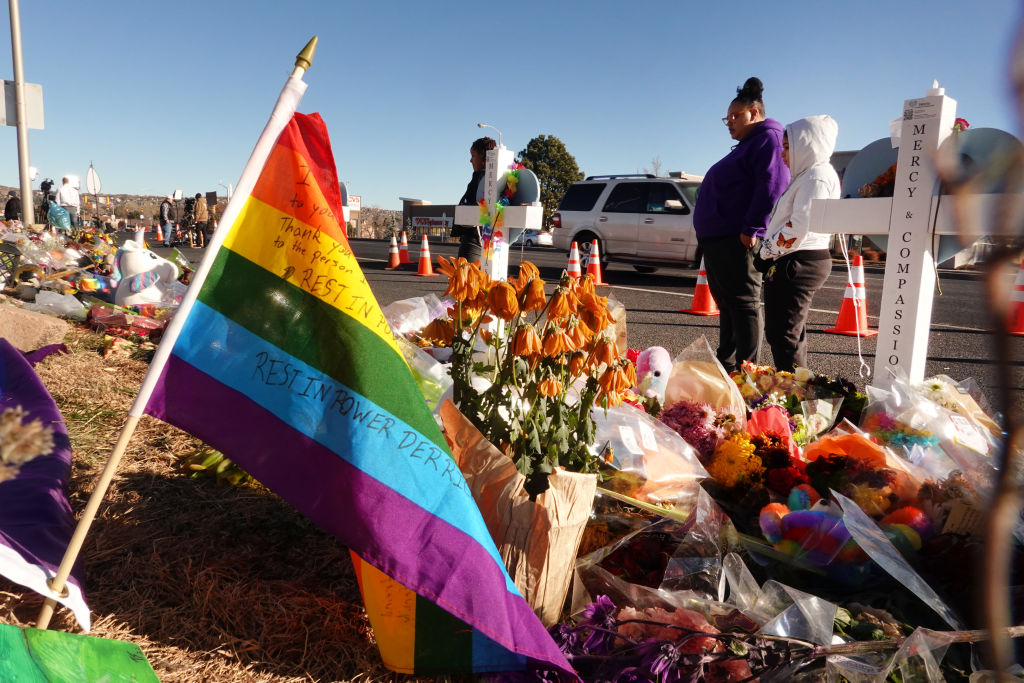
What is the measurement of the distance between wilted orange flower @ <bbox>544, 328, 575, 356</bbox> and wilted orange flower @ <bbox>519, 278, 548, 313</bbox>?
0.11 meters

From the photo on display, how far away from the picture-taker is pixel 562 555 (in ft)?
5.42

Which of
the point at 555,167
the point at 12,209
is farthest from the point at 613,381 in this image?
the point at 555,167

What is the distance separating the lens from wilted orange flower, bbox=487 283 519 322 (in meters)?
1.75

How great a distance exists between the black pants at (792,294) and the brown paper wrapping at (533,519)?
7.41 feet

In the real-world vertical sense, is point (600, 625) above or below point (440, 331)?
below

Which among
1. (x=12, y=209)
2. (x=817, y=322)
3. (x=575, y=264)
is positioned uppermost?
(x=12, y=209)

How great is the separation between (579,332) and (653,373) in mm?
1579

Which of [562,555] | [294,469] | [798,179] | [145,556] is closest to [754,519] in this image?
[562,555]

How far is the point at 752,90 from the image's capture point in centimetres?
367

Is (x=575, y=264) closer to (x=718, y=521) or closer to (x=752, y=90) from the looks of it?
(x=752, y=90)

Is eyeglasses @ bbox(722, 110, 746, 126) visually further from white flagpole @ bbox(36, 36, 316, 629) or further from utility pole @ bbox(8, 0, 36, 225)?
utility pole @ bbox(8, 0, 36, 225)

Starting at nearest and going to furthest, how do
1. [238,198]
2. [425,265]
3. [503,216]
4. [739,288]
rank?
[238,198] < [739,288] < [503,216] < [425,265]

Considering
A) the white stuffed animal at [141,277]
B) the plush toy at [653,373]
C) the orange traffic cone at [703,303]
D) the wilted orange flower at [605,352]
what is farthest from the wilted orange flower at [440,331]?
the orange traffic cone at [703,303]

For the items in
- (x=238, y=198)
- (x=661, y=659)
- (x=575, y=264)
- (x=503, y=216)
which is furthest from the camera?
(x=503, y=216)
